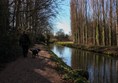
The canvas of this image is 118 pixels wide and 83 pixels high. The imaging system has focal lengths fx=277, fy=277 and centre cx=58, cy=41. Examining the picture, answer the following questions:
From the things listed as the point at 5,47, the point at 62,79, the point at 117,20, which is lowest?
the point at 62,79

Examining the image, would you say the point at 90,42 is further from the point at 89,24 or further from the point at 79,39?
the point at 79,39

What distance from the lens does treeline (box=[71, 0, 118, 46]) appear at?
153 feet

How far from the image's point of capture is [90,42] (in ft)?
198

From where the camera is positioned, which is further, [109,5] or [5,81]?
[109,5]

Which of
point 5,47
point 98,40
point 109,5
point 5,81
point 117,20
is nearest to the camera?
point 5,81

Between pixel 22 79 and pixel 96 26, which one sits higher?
pixel 96 26

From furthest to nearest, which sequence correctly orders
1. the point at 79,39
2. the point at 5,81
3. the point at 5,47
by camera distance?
the point at 79,39
the point at 5,47
the point at 5,81

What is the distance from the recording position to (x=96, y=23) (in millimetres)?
55000

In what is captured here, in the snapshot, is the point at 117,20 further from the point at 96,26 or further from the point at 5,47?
the point at 5,47

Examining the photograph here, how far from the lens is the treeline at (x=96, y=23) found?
153 ft

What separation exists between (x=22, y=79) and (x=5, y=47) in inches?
251

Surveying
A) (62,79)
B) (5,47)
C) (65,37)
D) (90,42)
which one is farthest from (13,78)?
(65,37)

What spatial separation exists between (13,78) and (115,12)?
35.0 metres

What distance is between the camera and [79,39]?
230ft
